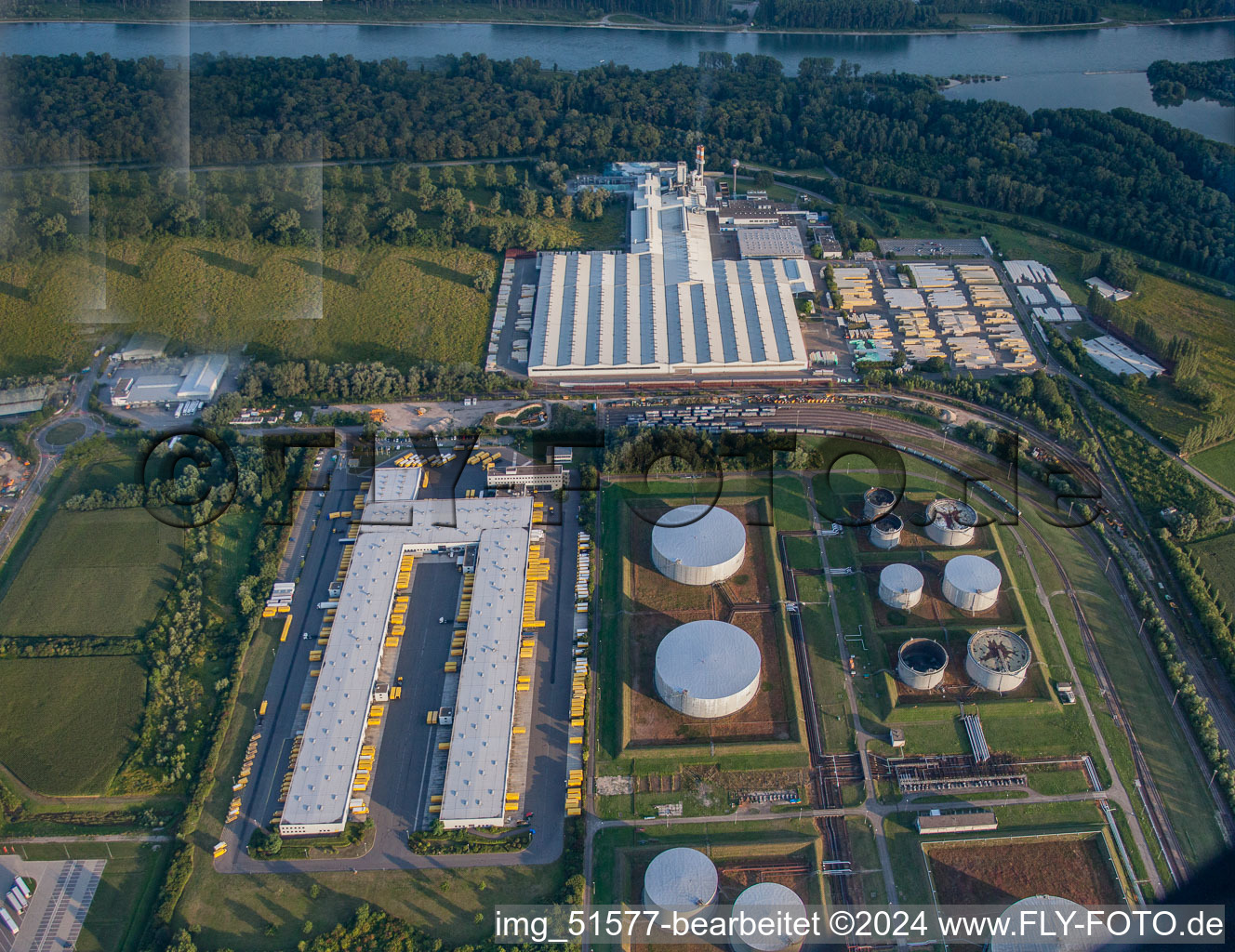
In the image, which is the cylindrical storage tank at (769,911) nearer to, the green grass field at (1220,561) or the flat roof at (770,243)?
the green grass field at (1220,561)

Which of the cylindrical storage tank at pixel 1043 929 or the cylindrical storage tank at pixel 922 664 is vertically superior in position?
the cylindrical storage tank at pixel 922 664

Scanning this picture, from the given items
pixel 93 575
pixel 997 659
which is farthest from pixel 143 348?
pixel 997 659

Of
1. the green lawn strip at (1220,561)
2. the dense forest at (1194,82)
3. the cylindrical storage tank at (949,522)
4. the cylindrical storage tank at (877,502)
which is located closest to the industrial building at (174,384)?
the cylindrical storage tank at (877,502)

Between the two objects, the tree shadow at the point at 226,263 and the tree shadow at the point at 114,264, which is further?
the tree shadow at the point at 226,263

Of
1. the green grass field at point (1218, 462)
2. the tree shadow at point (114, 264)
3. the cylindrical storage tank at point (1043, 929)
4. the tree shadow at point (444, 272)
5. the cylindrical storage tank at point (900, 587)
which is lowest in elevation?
the cylindrical storage tank at point (1043, 929)

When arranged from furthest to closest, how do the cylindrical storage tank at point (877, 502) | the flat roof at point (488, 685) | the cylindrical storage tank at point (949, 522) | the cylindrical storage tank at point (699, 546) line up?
1. the cylindrical storage tank at point (877, 502)
2. the cylindrical storage tank at point (949, 522)
3. the cylindrical storage tank at point (699, 546)
4. the flat roof at point (488, 685)

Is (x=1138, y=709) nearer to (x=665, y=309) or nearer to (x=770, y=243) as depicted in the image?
(x=665, y=309)

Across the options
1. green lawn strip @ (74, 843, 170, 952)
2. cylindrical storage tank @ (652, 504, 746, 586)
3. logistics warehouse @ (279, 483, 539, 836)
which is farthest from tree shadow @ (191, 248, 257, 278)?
green lawn strip @ (74, 843, 170, 952)
